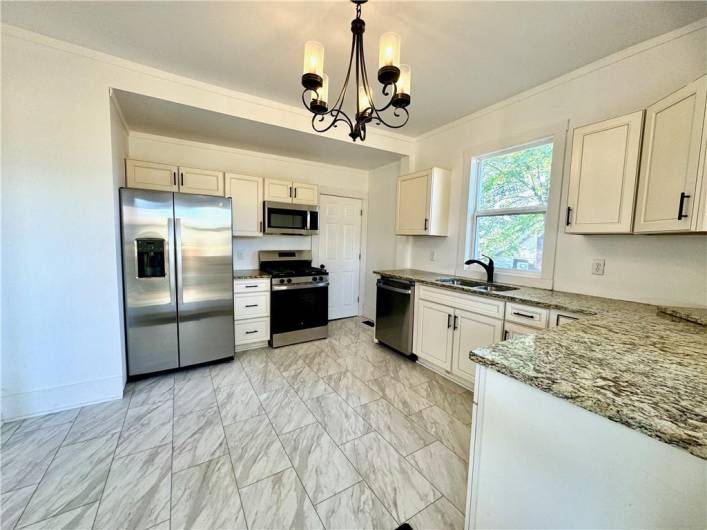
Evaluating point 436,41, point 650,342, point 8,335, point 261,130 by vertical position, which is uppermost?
point 436,41

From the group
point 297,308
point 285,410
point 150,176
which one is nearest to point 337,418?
point 285,410

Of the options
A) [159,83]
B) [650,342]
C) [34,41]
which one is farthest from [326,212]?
[650,342]

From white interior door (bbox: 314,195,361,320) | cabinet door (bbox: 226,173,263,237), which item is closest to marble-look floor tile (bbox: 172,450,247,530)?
cabinet door (bbox: 226,173,263,237)

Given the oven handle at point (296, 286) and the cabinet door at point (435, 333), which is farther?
the oven handle at point (296, 286)

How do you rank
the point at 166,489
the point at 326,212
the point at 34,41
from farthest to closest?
the point at 326,212
the point at 34,41
the point at 166,489

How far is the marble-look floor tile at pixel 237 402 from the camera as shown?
2072 mm

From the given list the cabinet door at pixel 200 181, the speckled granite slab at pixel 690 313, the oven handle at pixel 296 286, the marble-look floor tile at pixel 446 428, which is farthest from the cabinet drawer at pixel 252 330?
the speckled granite slab at pixel 690 313

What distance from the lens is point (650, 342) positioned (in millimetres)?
1166

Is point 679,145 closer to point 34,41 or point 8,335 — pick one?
point 34,41

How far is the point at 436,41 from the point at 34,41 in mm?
2703

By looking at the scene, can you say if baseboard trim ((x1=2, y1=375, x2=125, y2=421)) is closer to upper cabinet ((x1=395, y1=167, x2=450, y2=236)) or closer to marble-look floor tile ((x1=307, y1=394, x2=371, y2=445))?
marble-look floor tile ((x1=307, y1=394, x2=371, y2=445))

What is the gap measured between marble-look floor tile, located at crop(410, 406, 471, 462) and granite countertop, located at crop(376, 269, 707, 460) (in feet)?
3.33

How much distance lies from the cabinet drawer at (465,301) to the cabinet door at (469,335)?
0.16 feet

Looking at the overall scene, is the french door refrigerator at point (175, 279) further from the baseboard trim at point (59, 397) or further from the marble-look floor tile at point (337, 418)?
the marble-look floor tile at point (337, 418)
